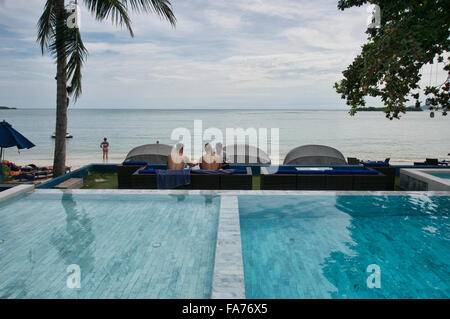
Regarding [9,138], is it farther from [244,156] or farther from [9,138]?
[244,156]

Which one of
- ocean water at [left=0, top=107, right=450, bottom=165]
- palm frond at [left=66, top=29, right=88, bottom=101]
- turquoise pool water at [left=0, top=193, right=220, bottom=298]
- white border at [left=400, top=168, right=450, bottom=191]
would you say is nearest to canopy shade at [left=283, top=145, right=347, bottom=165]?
white border at [left=400, top=168, right=450, bottom=191]

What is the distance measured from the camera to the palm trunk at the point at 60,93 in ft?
34.2

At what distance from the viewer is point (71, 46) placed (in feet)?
34.3

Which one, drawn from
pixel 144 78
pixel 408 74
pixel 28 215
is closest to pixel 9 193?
pixel 28 215

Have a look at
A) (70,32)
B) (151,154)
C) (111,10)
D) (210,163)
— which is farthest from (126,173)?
(111,10)

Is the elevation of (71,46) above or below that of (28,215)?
above

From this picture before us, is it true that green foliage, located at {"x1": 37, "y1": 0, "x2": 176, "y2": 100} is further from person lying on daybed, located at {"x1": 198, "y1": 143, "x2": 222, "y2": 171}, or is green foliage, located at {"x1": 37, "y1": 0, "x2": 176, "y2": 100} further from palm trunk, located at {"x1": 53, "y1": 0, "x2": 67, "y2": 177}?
person lying on daybed, located at {"x1": 198, "y1": 143, "x2": 222, "y2": 171}

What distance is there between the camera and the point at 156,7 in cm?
1060

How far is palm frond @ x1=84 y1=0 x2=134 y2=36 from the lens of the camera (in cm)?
1055

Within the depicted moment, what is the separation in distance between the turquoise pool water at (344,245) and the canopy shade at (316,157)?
5763 mm

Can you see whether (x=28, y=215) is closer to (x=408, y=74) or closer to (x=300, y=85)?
(x=408, y=74)

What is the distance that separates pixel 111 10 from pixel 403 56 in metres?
9.15
